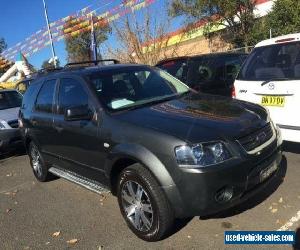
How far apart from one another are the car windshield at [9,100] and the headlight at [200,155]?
322 inches

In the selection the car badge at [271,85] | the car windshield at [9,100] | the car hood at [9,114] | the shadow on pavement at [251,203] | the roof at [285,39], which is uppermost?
the roof at [285,39]

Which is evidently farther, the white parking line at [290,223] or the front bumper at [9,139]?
the front bumper at [9,139]

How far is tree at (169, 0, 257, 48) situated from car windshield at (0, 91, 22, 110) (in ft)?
70.1

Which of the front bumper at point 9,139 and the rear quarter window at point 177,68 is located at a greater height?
the rear quarter window at point 177,68

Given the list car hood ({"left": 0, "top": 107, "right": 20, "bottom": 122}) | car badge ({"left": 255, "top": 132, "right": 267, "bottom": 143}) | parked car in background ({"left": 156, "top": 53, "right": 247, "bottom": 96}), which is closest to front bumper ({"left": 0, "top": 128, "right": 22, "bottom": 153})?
car hood ({"left": 0, "top": 107, "right": 20, "bottom": 122})

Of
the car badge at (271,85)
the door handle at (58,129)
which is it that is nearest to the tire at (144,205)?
the door handle at (58,129)

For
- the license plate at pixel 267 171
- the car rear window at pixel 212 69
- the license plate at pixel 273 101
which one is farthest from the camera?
the car rear window at pixel 212 69

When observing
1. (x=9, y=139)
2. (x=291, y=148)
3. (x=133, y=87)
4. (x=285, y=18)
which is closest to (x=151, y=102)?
(x=133, y=87)

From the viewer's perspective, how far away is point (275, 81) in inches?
243

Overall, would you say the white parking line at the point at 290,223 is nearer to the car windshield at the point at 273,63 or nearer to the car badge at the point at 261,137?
the car badge at the point at 261,137

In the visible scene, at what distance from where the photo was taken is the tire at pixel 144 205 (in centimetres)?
418

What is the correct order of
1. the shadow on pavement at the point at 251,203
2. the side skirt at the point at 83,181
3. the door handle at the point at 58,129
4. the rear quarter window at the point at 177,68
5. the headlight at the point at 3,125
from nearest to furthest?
1. the shadow on pavement at the point at 251,203
2. the side skirt at the point at 83,181
3. the door handle at the point at 58,129
4. the rear quarter window at the point at 177,68
5. the headlight at the point at 3,125

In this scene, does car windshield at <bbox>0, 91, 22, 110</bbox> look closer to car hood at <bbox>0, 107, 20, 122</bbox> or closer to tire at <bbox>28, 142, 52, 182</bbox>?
car hood at <bbox>0, 107, 20, 122</bbox>

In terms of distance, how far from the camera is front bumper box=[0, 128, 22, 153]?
9.73m
